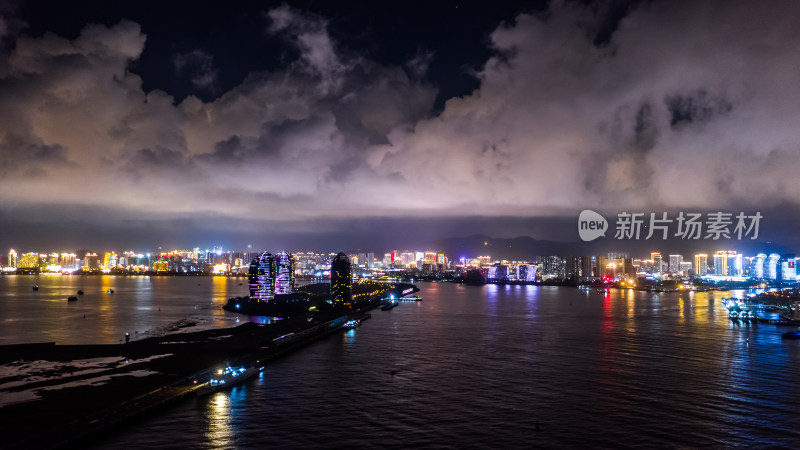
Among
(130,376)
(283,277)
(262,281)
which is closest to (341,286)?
(262,281)

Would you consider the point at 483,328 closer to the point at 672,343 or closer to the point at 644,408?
the point at 672,343

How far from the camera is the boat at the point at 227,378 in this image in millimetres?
31802

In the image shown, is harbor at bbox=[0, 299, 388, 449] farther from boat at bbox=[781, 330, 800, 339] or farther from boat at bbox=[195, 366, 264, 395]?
boat at bbox=[781, 330, 800, 339]

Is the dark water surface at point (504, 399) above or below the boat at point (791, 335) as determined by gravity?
above

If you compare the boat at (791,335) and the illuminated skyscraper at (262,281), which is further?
the illuminated skyscraper at (262,281)

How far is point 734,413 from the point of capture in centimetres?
2881

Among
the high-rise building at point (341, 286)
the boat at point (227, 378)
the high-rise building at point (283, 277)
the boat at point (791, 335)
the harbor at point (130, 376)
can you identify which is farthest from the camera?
the high-rise building at point (283, 277)

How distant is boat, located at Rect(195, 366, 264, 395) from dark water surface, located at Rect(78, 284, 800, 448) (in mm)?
684

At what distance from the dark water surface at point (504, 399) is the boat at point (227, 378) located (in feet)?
2.24

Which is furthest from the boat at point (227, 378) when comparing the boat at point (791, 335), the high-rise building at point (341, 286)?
the boat at point (791, 335)

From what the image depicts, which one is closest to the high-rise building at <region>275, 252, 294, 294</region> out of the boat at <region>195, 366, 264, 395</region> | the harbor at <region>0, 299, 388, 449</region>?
the harbor at <region>0, 299, 388, 449</region>

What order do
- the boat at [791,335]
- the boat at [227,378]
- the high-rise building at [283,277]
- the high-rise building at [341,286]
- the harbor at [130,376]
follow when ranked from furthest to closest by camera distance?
the high-rise building at [283,277] → the high-rise building at [341,286] → the boat at [791,335] → the boat at [227,378] → the harbor at [130,376]

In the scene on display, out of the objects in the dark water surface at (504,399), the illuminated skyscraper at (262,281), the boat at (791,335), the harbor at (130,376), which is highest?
the illuminated skyscraper at (262,281)

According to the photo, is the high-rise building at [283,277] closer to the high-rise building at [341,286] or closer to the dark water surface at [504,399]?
the high-rise building at [341,286]
